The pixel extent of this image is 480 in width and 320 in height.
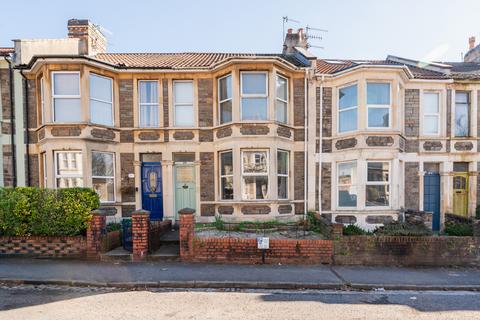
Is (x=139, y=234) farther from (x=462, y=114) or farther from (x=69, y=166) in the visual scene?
(x=462, y=114)

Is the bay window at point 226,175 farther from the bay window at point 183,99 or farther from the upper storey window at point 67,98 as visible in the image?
the upper storey window at point 67,98

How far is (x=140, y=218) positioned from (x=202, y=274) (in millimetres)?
2256

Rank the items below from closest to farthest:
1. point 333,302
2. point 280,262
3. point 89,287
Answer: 1. point 333,302
2. point 89,287
3. point 280,262

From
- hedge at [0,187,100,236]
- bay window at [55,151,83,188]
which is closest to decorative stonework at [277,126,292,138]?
hedge at [0,187,100,236]

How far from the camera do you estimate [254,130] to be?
9.77m

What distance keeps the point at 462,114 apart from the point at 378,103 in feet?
14.4

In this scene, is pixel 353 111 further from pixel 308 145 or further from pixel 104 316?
pixel 104 316

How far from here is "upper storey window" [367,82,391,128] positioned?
988cm

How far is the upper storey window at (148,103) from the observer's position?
10.5 metres

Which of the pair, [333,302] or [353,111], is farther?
[353,111]

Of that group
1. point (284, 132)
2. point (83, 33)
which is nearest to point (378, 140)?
point (284, 132)

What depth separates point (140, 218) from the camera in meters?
6.90

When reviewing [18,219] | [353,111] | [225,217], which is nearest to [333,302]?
[225,217]

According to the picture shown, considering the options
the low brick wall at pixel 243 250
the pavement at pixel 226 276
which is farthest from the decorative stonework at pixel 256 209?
the pavement at pixel 226 276
